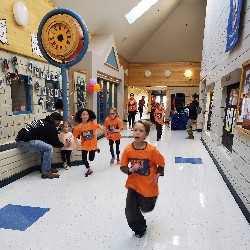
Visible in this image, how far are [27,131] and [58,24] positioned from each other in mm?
2225

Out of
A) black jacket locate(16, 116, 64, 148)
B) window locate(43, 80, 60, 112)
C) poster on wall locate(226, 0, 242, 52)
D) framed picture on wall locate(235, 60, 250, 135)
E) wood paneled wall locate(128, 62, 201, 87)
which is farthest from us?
wood paneled wall locate(128, 62, 201, 87)

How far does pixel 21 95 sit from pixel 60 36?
209 cm

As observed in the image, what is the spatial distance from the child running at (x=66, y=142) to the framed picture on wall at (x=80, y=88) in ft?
10.8

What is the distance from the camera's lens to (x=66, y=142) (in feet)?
16.3

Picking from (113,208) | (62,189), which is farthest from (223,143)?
(62,189)

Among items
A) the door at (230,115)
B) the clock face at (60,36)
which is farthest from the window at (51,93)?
the door at (230,115)

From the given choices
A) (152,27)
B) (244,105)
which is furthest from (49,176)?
(152,27)

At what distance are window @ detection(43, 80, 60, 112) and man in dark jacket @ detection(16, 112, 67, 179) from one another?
2.57 meters

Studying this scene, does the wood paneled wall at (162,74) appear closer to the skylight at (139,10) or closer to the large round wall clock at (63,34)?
the skylight at (139,10)

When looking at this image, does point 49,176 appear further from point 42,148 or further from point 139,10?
point 139,10

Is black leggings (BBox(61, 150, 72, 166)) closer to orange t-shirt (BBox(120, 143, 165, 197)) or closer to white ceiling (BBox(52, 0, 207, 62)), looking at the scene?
orange t-shirt (BBox(120, 143, 165, 197))

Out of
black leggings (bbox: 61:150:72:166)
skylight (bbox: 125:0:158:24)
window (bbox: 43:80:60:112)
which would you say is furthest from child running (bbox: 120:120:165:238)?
skylight (bbox: 125:0:158:24)

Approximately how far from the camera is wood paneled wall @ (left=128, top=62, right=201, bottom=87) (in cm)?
1471

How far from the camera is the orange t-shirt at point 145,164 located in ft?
7.94
